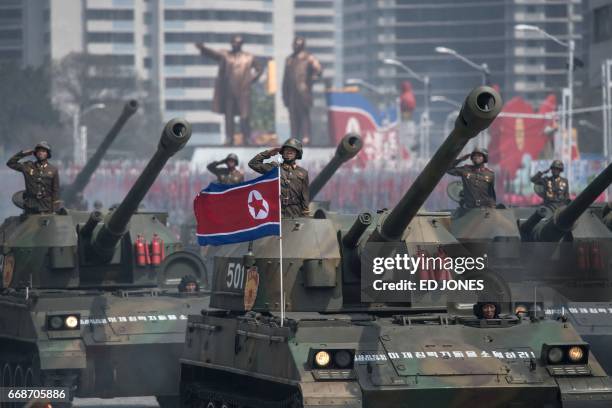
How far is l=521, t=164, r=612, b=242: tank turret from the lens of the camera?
23888 mm

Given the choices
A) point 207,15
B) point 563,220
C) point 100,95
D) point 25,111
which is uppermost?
point 207,15

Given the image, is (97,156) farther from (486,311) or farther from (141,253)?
(486,311)

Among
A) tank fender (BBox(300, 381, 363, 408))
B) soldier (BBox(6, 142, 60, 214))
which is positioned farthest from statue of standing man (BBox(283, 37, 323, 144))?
tank fender (BBox(300, 381, 363, 408))

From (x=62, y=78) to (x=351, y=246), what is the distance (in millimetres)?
115731

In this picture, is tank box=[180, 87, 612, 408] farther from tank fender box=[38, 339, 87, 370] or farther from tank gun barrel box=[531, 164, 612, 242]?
tank gun barrel box=[531, 164, 612, 242]

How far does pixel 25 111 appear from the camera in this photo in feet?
326

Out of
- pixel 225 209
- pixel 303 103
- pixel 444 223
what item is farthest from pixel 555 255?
pixel 303 103

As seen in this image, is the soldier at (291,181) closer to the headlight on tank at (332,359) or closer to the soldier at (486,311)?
the soldier at (486,311)

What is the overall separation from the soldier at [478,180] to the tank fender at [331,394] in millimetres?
11150

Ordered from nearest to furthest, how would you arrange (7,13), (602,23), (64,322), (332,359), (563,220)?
(332,359) → (64,322) → (563,220) → (602,23) → (7,13)

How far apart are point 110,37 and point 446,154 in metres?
162

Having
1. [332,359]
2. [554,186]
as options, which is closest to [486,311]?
[332,359]

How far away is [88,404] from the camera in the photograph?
27.1 m

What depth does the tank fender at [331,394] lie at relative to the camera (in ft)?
55.8
